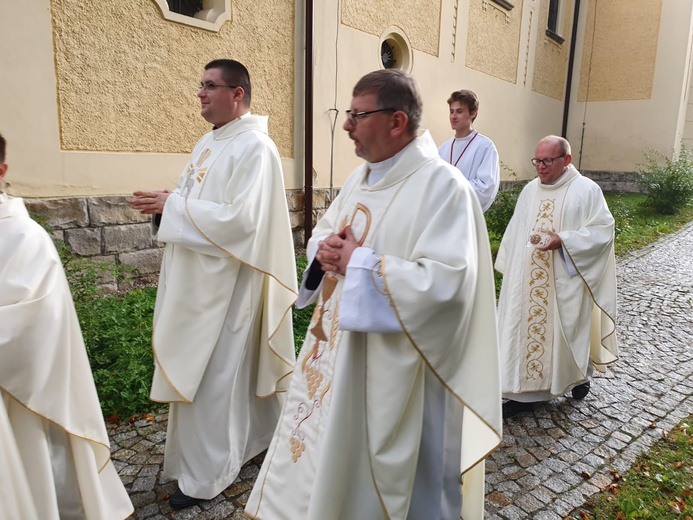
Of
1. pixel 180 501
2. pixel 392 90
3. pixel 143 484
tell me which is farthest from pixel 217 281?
pixel 392 90

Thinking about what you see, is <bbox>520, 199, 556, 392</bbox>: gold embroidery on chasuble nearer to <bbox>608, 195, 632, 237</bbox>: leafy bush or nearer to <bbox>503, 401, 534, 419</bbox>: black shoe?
<bbox>503, 401, 534, 419</bbox>: black shoe

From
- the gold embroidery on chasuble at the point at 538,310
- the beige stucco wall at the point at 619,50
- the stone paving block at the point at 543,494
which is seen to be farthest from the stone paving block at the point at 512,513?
the beige stucco wall at the point at 619,50

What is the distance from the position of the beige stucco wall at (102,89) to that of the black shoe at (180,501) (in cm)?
338

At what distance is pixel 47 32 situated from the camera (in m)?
4.67

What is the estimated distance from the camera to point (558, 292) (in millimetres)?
3766

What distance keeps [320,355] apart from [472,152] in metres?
3.25

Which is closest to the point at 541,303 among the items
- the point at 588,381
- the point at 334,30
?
the point at 588,381

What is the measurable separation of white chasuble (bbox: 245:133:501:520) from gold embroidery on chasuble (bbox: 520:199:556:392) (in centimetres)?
192

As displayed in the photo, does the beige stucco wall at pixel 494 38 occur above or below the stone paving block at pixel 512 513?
above

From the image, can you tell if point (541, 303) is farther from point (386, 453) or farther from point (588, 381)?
point (386, 453)

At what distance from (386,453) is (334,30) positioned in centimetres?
705

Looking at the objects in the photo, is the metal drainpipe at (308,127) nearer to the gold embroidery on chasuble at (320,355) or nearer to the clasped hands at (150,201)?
the clasped hands at (150,201)

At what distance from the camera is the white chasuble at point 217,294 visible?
257 centimetres

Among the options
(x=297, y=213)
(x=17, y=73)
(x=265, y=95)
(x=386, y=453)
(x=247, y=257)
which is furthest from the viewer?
(x=297, y=213)
